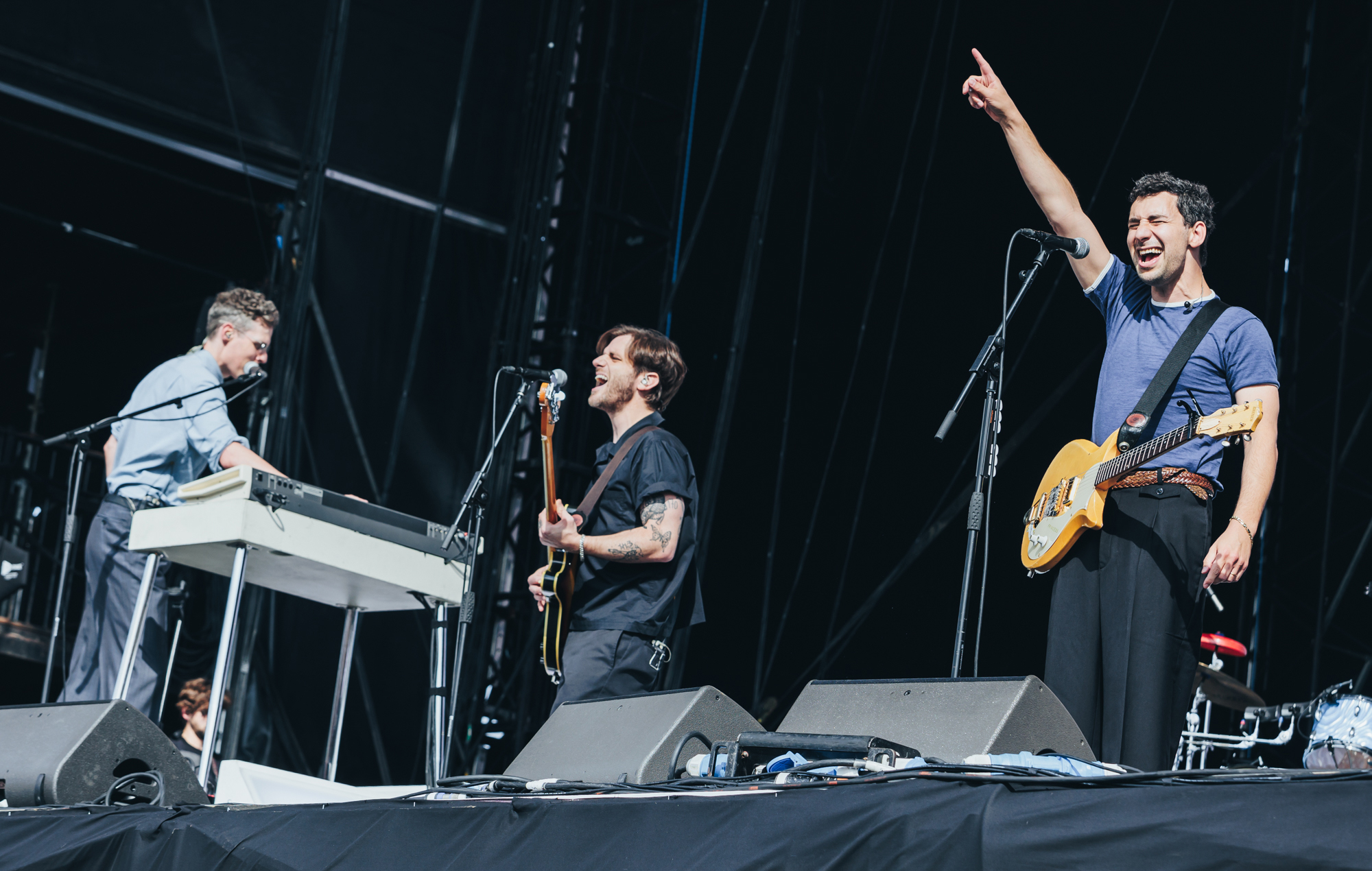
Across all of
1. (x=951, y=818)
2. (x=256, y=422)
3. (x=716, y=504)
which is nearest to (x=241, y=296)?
(x=256, y=422)

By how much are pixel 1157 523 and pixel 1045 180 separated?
2.99 feet

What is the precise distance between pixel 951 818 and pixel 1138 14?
247 inches

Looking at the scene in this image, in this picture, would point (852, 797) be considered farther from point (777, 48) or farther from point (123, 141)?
point (123, 141)

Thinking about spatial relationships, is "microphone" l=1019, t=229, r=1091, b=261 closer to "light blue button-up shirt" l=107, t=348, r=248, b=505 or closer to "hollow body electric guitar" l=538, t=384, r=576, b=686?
"hollow body electric guitar" l=538, t=384, r=576, b=686

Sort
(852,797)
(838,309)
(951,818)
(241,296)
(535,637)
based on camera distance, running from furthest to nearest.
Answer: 1. (838,309)
2. (535,637)
3. (241,296)
4. (852,797)
5. (951,818)

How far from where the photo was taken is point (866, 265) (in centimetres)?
732

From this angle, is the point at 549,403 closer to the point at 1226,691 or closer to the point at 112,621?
the point at 112,621

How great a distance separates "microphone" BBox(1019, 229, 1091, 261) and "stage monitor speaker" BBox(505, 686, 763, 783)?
1391 mm

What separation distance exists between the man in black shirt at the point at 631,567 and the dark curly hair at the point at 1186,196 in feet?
4.09

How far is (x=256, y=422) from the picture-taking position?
7.20 metres

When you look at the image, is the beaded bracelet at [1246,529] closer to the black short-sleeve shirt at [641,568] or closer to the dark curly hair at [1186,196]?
the dark curly hair at [1186,196]

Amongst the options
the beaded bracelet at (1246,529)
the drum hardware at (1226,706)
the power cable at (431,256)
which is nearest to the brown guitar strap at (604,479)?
the beaded bracelet at (1246,529)

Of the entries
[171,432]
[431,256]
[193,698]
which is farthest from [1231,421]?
[431,256]

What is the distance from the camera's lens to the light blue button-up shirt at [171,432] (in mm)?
4484
